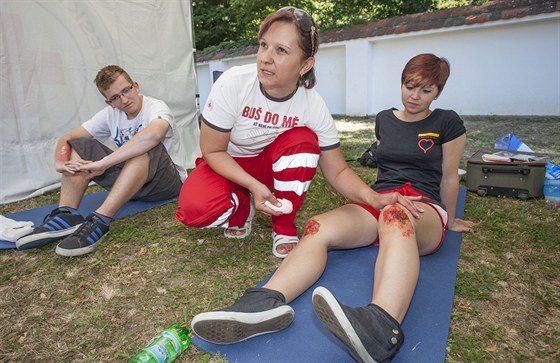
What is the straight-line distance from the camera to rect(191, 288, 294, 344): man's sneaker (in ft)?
4.14

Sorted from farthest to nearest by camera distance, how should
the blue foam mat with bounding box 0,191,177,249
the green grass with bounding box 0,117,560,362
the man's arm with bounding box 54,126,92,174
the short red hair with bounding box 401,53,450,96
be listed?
the blue foam mat with bounding box 0,191,177,249 → the man's arm with bounding box 54,126,92,174 → the short red hair with bounding box 401,53,450,96 → the green grass with bounding box 0,117,560,362

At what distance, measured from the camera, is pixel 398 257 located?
1.41 meters

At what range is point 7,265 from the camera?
211cm

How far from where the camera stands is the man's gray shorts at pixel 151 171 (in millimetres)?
2594

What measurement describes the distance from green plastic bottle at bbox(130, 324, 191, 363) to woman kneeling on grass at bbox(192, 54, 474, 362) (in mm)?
124

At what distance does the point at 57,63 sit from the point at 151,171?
186cm

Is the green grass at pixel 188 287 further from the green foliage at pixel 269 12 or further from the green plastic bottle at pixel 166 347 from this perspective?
the green foliage at pixel 269 12

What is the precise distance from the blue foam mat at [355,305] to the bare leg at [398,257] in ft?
0.57

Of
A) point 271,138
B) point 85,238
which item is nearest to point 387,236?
point 271,138

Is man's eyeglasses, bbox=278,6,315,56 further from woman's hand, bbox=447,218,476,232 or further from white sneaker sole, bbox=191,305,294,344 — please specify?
woman's hand, bbox=447,218,476,232

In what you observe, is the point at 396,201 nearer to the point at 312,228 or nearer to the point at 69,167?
the point at 312,228

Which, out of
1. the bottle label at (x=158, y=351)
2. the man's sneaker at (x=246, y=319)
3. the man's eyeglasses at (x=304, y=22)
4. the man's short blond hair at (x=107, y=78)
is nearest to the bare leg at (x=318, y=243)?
the man's sneaker at (x=246, y=319)

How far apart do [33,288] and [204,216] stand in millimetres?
908

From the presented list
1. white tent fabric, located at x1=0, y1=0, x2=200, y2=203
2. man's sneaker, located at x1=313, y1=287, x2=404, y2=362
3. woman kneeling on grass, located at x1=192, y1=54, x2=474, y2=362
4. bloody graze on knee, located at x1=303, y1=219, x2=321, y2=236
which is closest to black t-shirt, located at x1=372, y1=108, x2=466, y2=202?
woman kneeling on grass, located at x1=192, y1=54, x2=474, y2=362
